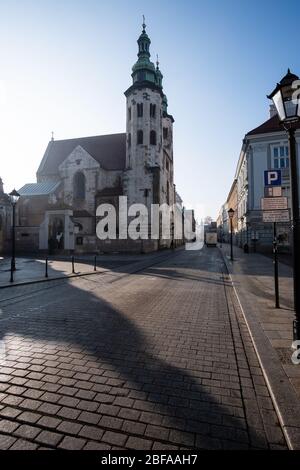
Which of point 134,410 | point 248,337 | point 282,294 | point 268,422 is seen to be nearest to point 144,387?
point 134,410

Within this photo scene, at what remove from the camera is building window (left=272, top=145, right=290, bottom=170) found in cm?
2830

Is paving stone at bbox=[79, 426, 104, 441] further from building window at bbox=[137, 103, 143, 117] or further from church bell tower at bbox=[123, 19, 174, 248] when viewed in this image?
building window at bbox=[137, 103, 143, 117]

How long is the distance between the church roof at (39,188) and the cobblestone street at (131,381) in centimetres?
2954

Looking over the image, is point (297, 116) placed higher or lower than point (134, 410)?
higher

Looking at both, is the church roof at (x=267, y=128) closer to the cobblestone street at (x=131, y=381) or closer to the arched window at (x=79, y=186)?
the arched window at (x=79, y=186)

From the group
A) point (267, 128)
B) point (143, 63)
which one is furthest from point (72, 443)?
point (143, 63)

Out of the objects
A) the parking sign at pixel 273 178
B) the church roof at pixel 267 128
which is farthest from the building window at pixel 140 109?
the parking sign at pixel 273 178

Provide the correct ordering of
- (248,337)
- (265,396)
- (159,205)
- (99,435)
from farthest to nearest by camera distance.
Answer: (159,205)
(248,337)
(265,396)
(99,435)

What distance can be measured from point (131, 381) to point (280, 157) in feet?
101

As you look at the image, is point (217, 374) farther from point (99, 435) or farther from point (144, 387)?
point (99, 435)

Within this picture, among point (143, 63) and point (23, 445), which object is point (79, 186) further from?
point (23, 445)

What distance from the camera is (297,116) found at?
422 centimetres

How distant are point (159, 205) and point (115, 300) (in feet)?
89.1

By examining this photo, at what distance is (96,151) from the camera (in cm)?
3997
